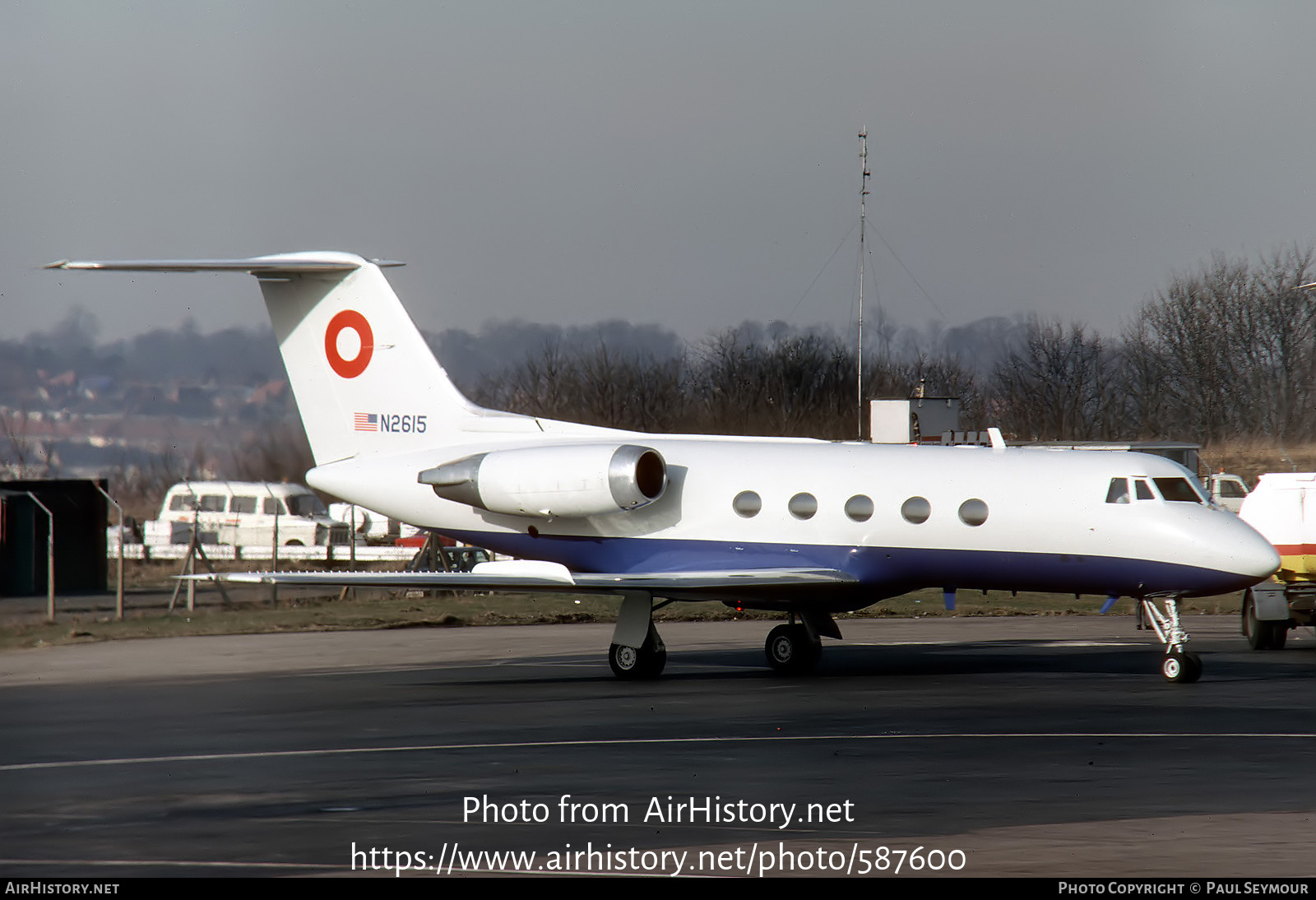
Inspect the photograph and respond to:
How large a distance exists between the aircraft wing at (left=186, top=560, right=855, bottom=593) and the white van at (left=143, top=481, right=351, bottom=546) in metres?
27.7

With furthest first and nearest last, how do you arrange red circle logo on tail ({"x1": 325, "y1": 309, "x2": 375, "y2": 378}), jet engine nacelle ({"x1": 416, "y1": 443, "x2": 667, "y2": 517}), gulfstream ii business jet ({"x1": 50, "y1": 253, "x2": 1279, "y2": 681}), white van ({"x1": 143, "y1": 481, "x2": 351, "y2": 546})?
white van ({"x1": 143, "y1": 481, "x2": 351, "y2": 546})
red circle logo on tail ({"x1": 325, "y1": 309, "x2": 375, "y2": 378})
jet engine nacelle ({"x1": 416, "y1": 443, "x2": 667, "y2": 517})
gulfstream ii business jet ({"x1": 50, "y1": 253, "x2": 1279, "y2": 681})

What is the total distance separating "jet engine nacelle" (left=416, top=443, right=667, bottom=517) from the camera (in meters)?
20.0

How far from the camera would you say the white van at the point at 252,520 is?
154 ft

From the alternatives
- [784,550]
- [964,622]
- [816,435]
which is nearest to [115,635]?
[784,550]

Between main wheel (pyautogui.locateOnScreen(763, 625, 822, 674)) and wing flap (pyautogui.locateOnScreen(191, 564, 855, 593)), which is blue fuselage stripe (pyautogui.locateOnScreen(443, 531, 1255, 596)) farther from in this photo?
main wheel (pyautogui.locateOnScreen(763, 625, 822, 674))

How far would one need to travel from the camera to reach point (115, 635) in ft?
84.1

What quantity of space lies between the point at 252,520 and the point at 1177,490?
3470 centimetres

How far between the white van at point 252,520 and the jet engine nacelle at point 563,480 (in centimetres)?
2604

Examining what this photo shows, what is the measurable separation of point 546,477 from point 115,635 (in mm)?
9719

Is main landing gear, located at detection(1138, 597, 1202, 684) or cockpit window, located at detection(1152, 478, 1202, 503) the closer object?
main landing gear, located at detection(1138, 597, 1202, 684)

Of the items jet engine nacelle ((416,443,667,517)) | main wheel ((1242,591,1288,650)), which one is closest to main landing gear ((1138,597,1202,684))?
main wheel ((1242,591,1288,650))

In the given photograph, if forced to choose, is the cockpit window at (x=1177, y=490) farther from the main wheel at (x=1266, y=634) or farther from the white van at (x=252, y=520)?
the white van at (x=252, y=520)

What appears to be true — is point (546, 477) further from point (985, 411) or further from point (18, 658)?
point (985, 411)

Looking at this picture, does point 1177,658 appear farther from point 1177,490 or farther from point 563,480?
point 563,480
